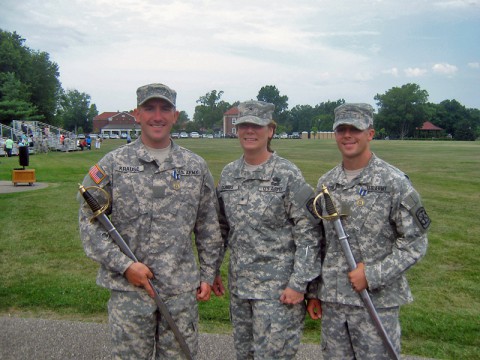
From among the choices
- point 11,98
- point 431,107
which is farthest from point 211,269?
point 431,107

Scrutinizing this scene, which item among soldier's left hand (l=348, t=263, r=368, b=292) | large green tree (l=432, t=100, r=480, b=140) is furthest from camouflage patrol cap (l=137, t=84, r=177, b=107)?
large green tree (l=432, t=100, r=480, b=140)

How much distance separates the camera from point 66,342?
4.38 meters

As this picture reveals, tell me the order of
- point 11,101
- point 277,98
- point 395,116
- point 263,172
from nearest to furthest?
point 263,172, point 11,101, point 395,116, point 277,98

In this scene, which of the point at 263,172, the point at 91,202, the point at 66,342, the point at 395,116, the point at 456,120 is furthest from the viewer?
the point at 456,120

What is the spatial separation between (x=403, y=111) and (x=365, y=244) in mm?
120436

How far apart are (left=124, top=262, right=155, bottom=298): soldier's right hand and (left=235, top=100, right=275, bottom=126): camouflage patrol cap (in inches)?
45.8

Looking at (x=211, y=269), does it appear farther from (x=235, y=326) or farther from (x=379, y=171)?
(x=379, y=171)

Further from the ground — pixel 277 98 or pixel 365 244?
pixel 277 98

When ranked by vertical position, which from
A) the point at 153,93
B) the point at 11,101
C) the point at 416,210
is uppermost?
the point at 11,101

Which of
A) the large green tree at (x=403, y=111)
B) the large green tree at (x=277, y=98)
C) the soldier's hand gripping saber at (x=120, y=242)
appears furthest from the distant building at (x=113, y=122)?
the soldier's hand gripping saber at (x=120, y=242)

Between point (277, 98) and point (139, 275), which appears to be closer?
point (139, 275)

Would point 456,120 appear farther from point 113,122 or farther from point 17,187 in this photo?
point 17,187

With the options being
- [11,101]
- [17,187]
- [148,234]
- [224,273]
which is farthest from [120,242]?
[11,101]

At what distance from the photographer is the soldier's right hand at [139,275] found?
2932 millimetres
